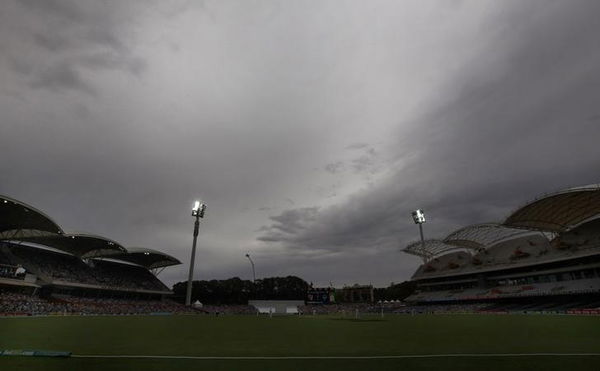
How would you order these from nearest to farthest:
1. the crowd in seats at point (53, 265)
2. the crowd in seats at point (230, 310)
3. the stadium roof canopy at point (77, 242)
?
the stadium roof canopy at point (77, 242)
the crowd in seats at point (53, 265)
the crowd in seats at point (230, 310)

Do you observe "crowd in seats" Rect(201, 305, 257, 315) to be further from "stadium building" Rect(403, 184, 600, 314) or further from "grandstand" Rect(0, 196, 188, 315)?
"stadium building" Rect(403, 184, 600, 314)

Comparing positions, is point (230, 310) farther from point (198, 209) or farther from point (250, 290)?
point (250, 290)

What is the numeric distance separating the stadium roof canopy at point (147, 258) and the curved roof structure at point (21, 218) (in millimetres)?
24980

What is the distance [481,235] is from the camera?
88.1 meters

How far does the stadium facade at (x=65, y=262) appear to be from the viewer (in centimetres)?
5806

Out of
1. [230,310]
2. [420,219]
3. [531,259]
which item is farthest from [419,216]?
[230,310]

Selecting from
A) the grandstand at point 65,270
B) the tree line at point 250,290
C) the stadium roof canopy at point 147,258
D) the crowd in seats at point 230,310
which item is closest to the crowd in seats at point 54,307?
the grandstand at point 65,270

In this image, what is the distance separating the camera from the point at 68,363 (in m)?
11.2

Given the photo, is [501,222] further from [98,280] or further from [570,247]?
[98,280]

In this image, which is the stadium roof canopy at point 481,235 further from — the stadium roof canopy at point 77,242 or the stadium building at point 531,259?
the stadium roof canopy at point 77,242

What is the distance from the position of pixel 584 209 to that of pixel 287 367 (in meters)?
76.9

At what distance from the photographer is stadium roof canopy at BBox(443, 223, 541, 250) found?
81.9 metres

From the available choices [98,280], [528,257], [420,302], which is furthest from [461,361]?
[420,302]

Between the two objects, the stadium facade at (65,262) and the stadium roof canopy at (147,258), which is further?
the stadium roof canopy at (147,258)
